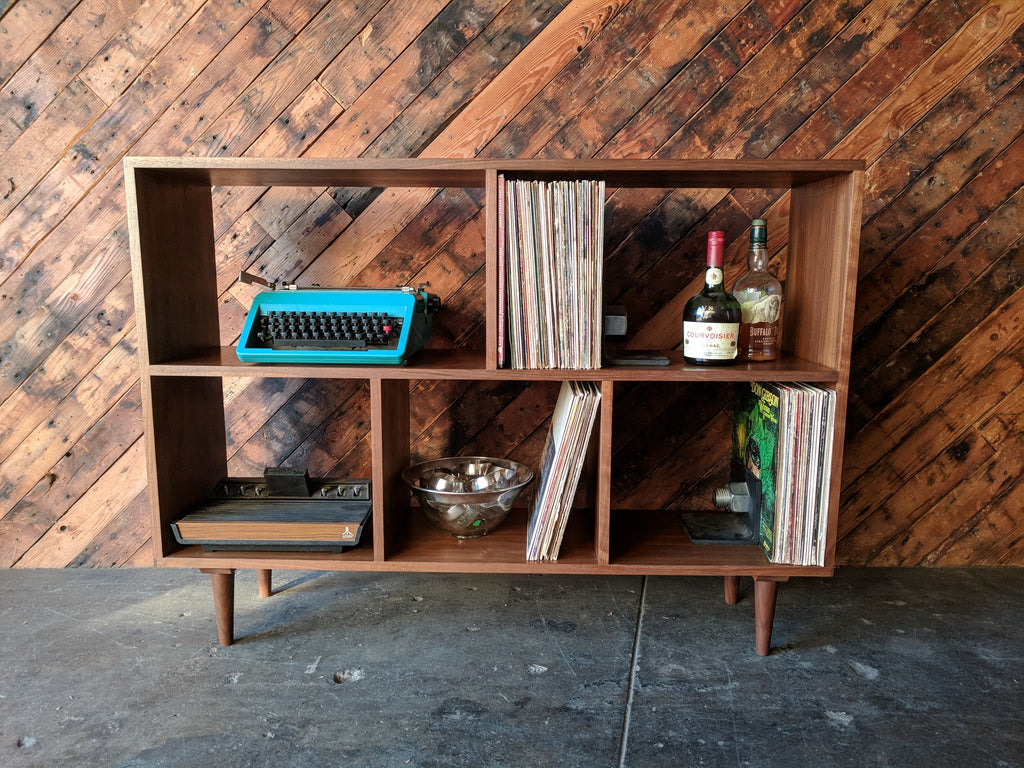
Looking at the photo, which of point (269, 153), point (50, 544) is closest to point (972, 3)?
point (269, 153)

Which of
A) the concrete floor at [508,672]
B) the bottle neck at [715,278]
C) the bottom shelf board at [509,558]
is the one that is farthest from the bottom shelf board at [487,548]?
the bottle neck at [715,278]

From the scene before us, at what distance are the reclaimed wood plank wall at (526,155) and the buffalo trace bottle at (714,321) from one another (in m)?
0.40

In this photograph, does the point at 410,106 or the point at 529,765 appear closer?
→ the point at 529,765

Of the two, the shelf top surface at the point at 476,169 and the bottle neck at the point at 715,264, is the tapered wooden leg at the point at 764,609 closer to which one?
the bottle neck at the point at 715,264

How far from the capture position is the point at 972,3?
1.70 meters

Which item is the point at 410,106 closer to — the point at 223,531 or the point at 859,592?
the point at 223,531

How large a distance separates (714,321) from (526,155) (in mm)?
699

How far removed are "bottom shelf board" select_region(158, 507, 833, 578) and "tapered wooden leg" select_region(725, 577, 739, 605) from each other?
0.72ft

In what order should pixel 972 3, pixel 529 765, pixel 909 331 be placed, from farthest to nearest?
pixel 909 331, pixel 972 3, pixel 529 765

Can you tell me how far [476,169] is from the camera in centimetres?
134

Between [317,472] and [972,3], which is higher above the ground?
[972,3]

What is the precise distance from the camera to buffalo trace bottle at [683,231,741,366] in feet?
4.61

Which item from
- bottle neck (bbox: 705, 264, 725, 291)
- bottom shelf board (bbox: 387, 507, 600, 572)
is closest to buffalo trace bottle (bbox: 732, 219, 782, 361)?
bottle neck (bbox: 705, 264, 725, 291)

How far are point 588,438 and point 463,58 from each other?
1053 millimetres
